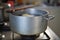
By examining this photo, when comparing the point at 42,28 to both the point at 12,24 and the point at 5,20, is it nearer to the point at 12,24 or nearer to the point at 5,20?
the point at 12,24

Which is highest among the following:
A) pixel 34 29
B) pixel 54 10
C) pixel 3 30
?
pixel 34 29

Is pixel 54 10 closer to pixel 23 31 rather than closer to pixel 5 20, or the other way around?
pixel 5 20

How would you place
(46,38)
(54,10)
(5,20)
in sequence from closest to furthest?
(46,38)
(5,20)
(54,10)

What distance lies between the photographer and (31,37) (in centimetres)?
63

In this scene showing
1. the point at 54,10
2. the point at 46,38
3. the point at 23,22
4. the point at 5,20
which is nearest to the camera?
the point at 23,22

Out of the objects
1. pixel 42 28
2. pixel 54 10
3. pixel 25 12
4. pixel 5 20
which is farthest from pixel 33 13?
pixel 54 10

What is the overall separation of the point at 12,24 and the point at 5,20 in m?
0.32

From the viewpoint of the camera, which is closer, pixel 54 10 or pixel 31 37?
pixel 31 37

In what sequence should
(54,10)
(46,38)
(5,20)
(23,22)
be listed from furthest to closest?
1. (54,10)
2. (5,20)
3. (46,38)
4. (23,22)

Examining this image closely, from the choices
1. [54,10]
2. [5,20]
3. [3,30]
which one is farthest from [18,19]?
[54,10]

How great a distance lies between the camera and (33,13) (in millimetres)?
711

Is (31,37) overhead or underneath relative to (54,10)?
overhead

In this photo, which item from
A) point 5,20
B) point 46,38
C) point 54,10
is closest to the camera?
point 46,38

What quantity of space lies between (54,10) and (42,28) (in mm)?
995
